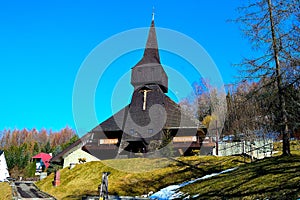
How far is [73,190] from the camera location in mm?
18516

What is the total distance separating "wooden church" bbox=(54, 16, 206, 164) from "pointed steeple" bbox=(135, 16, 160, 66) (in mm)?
1189

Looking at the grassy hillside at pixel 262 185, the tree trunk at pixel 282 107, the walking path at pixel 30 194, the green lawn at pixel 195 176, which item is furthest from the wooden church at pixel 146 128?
the grassy hillside at pixel 262 185

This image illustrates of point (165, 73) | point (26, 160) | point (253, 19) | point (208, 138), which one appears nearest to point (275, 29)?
point (253, 19)

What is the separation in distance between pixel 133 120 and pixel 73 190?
37.1 feet

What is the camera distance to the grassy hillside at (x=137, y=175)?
52.9 ft

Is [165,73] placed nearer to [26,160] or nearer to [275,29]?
[275,29]

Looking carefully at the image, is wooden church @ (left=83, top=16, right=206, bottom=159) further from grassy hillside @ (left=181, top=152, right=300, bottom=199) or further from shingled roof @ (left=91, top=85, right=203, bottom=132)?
grassy hillside @ (left=181, top=152, right=300, bottom=199)

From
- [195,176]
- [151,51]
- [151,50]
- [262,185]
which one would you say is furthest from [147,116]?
[262,185]

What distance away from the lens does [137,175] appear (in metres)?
18.5

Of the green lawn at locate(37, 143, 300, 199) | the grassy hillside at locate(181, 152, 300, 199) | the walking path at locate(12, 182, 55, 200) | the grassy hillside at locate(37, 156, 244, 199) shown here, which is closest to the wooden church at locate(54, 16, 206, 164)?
the grassy hillside at locate(37, 156, 244, 199)

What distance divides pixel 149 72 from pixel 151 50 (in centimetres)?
366

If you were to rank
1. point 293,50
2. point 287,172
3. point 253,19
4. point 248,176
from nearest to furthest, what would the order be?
point 287,172, point 248,176, point 293,50, point 253,19

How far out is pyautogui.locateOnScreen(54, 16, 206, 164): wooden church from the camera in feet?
83.2

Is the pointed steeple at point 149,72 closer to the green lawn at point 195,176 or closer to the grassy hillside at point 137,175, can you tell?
the green lawn at point 195,176
